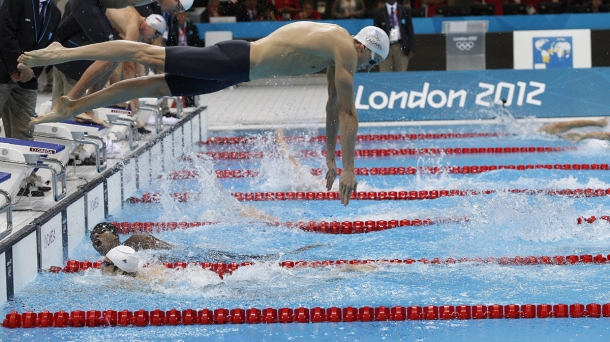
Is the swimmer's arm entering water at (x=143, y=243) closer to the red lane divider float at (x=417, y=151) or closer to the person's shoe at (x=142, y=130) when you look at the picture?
the person's shoe at (x=142, y=130)

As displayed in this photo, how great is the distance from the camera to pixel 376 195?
669cm

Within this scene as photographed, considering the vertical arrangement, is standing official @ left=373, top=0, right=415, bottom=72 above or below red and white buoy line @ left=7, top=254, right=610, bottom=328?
above

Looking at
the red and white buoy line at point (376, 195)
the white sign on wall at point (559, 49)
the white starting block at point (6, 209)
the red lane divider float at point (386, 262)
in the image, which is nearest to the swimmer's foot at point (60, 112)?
the white starting block at point (6, 209)

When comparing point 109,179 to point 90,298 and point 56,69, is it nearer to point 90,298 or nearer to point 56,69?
point 56,69

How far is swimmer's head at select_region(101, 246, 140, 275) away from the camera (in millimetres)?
4344

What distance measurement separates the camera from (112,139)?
24.2 feet

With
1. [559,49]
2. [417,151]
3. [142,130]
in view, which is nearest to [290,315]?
[142,130]

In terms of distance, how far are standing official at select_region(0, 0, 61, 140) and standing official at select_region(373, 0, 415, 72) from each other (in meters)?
5.84

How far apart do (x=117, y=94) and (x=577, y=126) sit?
541cm

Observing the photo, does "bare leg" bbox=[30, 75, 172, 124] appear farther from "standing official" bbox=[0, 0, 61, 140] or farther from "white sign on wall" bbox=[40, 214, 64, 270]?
"standing official" bbox=[0, 0, 61, 140]

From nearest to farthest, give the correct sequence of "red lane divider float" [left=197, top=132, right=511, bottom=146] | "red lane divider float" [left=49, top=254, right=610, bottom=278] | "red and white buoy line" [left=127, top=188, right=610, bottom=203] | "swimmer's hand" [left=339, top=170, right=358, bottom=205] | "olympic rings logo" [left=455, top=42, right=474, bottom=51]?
1. "swimmer's hand" [left=339, top=170, right=358, bottom=205]
2. "red lane divider float" [left=49, top=254, right=610, bottom=278]
3. "red and white buoy line" [left=127, top=188, right=610, bottom=203]
4. "red lane divider float" [left=197, top=132, right=511, bottom=146]
5. "olympic rings logo" [left=455, top=42, right=474, bottom=51]

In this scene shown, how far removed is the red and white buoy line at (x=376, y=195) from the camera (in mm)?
6566

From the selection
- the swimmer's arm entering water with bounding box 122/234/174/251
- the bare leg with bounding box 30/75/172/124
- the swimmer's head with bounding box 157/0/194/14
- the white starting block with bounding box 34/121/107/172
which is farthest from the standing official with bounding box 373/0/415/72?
the bare leg with bounding box 30/75/172/124

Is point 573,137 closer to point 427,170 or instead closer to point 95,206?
point 427,170
